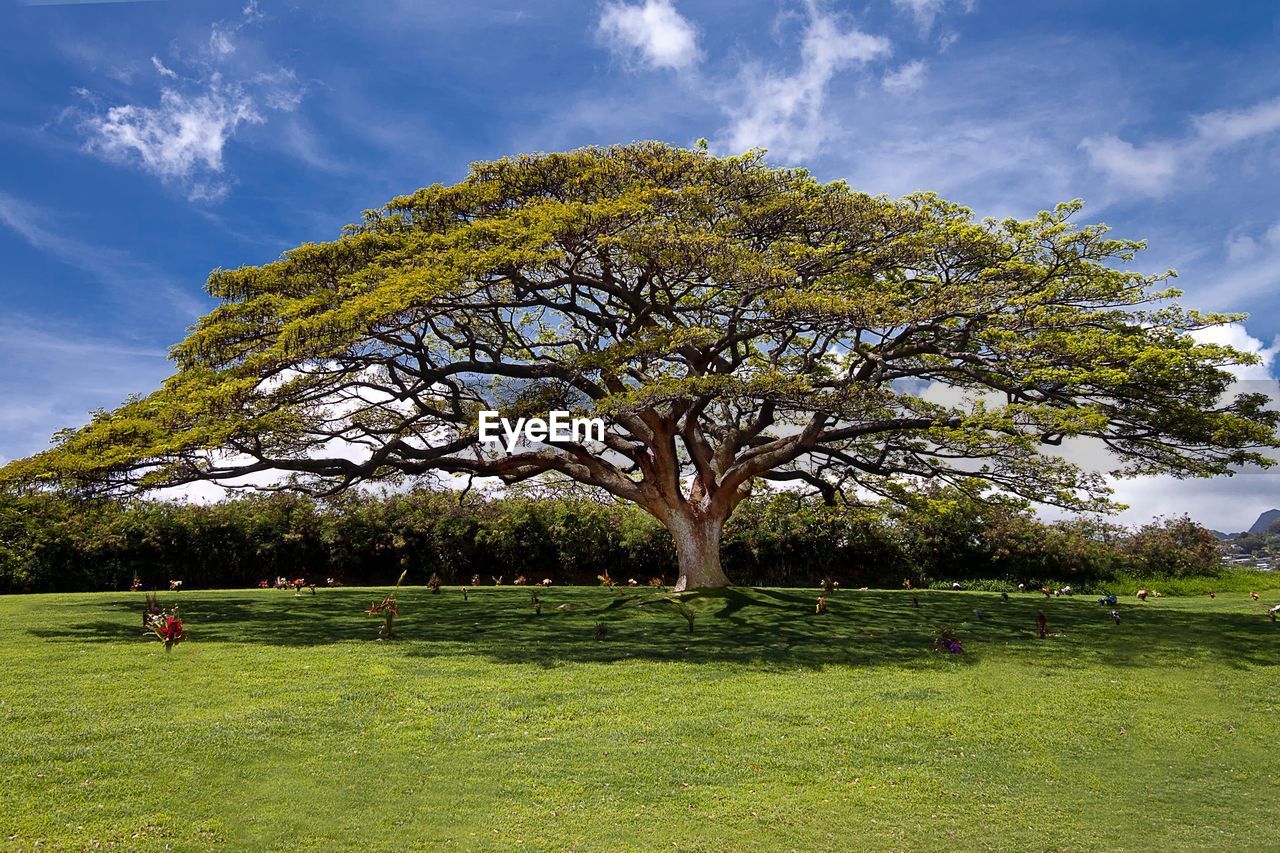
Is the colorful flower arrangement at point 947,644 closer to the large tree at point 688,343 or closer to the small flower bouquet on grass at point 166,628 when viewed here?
the large tree at point 688,343

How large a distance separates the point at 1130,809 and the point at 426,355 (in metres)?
13.1

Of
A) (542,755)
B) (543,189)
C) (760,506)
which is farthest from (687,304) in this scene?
(542,755)

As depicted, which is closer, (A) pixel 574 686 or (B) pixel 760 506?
(A) pixel 574 686

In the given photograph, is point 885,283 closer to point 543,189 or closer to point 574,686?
point 543,189

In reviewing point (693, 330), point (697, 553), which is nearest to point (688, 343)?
point (693, 330)

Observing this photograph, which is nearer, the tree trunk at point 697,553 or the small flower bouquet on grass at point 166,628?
the small flower bouquet on grass at point 166,628

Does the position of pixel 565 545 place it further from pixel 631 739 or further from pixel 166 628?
pixel 631 739

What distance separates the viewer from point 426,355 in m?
16.2

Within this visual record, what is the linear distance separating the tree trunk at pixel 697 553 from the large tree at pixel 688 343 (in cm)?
4

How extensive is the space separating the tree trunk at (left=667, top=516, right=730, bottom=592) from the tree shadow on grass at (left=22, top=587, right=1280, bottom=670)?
2.48 ft

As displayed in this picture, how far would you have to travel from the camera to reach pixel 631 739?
7.18 meters

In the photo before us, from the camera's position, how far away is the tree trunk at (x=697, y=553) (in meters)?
16.5

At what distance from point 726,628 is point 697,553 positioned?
4.00 meters

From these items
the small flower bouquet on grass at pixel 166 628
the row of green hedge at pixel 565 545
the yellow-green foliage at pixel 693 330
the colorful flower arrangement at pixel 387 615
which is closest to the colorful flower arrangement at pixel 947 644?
the yellow-green foliage at pixel 693 330
